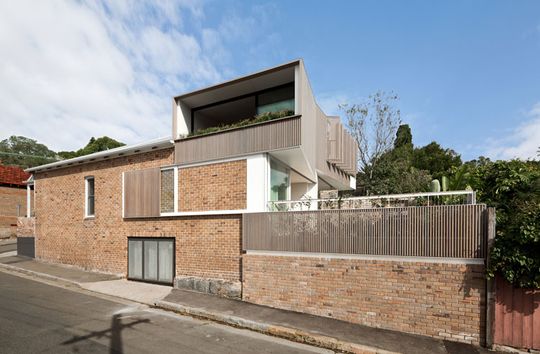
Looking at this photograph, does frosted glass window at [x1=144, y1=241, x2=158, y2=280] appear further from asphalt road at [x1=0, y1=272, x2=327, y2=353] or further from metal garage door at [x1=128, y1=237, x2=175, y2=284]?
asphalt road at [x1=0, y1=272, x2=327, y2=353]

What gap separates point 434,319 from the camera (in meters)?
6.53

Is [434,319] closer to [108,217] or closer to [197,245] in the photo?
Result: [197,245]

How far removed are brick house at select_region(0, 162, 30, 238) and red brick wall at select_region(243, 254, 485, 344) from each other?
25823 mm

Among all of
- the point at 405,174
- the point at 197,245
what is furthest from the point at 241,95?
the point at 405,174

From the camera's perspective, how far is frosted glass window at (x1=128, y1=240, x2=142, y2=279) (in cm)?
1183

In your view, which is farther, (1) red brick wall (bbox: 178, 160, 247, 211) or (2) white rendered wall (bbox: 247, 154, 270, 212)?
(1) red brick wall (bbox: 178, 160, 247, 211)

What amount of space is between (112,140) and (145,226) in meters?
33.8

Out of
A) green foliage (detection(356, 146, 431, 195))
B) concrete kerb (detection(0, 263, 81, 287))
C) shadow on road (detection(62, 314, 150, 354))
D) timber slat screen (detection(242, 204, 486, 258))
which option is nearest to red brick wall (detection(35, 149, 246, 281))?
timber slat screen (detection(242, 204, 486, 258))

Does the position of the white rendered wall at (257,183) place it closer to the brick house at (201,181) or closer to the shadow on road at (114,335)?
the brick house at (201,181)

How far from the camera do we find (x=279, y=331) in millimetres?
6934

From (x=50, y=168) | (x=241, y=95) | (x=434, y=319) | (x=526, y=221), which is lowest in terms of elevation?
(x=434, y=319)

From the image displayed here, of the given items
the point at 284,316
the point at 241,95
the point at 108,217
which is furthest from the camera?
the point at 108,217

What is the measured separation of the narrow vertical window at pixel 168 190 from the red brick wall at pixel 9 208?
71.8ft

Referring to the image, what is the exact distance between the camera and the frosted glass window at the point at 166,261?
1102 cm
